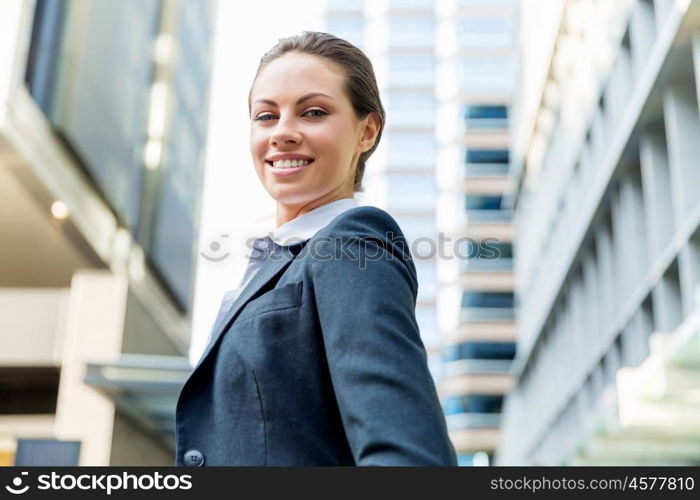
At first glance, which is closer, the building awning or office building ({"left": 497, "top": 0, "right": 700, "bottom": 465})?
office building ({"left": 497, "top": 0, "right": 700, "bottom": 465})

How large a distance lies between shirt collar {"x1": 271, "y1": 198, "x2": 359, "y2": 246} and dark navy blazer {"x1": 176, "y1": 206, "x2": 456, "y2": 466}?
0.24ft

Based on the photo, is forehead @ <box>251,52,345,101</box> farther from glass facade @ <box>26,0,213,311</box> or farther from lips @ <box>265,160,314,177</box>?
glass facade @ <box>26,0,213,311</box>

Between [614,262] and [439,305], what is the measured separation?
150 ft

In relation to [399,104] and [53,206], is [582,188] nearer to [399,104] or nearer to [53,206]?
[53,206]

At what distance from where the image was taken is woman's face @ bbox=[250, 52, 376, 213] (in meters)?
1.71

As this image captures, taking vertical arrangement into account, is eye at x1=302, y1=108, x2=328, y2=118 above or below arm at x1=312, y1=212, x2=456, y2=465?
above

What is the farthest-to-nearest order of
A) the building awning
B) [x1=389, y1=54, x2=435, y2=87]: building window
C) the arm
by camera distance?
[x1=389, y1=54, x2=435, y2=87]: building window, the building awning, the arm

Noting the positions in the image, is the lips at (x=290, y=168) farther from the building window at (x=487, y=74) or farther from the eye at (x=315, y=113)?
the building window at (x=487, y=74)

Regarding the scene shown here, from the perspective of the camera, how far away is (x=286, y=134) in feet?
5.60

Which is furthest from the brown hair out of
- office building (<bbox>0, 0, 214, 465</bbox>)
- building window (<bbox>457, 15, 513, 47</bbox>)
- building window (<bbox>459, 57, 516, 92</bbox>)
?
building window (<bbox>457, 15, 513, 47</bbox>)

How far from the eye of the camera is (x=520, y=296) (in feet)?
122

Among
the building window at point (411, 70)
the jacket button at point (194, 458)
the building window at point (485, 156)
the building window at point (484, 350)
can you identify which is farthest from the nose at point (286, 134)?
the building window at point (411, 70)

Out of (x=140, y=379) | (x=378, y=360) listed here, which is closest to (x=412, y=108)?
(x=140, y=379)

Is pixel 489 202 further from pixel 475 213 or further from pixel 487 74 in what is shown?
pixel 487 74
